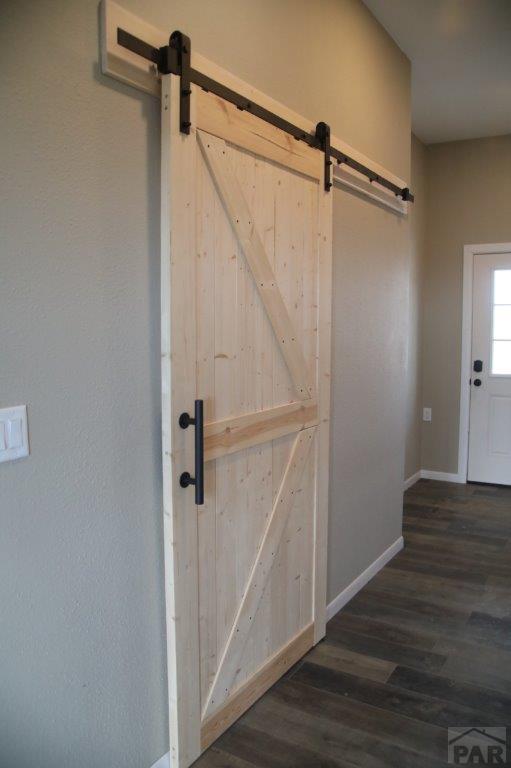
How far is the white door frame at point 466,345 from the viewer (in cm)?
519

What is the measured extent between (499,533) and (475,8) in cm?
318

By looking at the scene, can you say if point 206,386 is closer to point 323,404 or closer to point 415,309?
point 323,404

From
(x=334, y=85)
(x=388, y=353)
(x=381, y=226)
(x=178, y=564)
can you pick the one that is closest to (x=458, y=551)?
(x=388, y=353)

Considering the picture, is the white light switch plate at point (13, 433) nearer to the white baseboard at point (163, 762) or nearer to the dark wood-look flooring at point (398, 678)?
the white baseboard at point (163, 762)

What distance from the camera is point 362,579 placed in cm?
325

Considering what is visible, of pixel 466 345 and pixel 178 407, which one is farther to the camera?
pixel 466 345

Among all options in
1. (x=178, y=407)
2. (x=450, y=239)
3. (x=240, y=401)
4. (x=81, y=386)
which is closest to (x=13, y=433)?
(x=81, y=386)

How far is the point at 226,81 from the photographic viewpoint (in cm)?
191

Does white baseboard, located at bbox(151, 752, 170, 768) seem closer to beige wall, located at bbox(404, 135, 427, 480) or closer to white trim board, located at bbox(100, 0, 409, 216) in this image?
white trim board, located at bbox(100, 0, 409, 216)

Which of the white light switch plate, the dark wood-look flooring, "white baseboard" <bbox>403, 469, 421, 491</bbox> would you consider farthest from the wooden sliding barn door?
"white baseboard" <bbox>403, 469, 421, 491</bbox>

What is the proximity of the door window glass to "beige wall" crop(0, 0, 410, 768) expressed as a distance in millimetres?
3749

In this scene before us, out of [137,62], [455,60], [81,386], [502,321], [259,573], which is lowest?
[259,573]

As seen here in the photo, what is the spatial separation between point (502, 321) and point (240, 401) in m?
3.80

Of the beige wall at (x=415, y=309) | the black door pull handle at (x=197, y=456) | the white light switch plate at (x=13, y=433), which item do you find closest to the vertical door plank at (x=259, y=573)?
the black door pull handle at (x=197, y=456)
